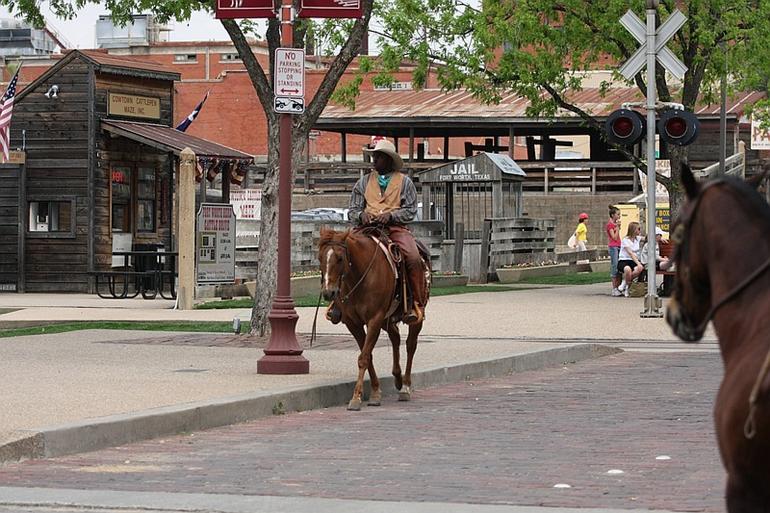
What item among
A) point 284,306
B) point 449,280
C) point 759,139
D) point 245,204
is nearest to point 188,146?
point 245,204

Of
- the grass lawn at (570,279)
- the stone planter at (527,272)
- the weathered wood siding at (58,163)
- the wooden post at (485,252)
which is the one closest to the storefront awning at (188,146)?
the weathered wood siding at (58,163)

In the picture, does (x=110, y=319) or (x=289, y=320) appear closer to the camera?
(x=289, y=320)

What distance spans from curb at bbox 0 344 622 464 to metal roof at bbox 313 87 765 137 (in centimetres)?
3318

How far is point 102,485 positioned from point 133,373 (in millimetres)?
5686

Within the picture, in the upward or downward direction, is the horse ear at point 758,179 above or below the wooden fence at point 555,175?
below

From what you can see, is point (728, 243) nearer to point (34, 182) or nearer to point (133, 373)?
point (133, 373)

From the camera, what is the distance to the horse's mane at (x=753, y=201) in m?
5.36

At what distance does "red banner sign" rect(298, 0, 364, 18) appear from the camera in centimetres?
1631

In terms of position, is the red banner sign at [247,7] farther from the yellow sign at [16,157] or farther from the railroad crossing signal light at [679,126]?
the yellow sign at [16,157]

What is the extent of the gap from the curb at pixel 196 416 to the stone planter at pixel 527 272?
20.2 m

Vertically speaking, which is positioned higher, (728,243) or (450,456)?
(728,243)

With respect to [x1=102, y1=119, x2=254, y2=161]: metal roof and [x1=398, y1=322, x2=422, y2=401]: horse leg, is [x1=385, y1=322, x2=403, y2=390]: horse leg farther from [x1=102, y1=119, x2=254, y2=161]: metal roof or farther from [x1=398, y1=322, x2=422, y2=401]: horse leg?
[x1=102, y1=119, x2=254, y2=161]: metal roof

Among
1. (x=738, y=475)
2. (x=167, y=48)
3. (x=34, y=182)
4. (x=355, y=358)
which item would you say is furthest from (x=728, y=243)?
(x=167, y=48)

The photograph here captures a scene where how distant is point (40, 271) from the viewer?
32.8 meters
